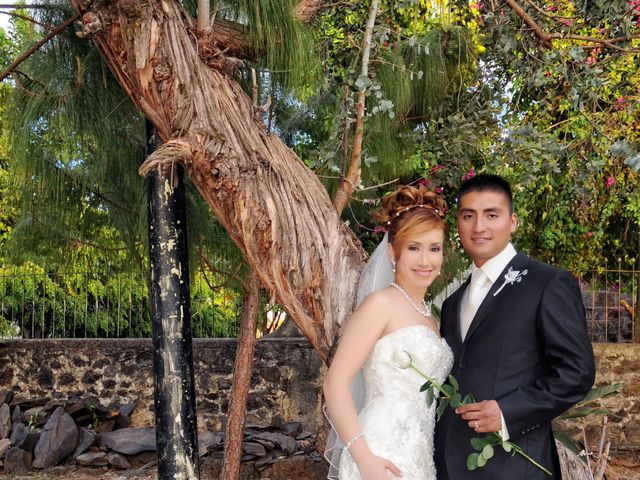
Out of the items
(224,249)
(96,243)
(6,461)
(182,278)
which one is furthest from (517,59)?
(6,461)

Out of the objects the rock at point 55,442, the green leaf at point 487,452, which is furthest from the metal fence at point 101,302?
the green leaf at point 487,452

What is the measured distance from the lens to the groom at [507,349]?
251 centimetres

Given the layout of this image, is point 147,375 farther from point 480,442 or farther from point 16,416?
point 480,442

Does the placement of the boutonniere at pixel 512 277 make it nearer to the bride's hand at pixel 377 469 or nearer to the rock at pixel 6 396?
the bride's hand at pixel 377 469

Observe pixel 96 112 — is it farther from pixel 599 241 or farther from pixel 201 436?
pixel 599 241

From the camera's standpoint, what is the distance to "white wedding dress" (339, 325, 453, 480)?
291 cm

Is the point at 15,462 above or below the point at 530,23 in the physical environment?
below

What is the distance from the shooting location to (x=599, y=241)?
8672 mm

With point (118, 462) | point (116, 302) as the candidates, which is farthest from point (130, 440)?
point (116, 302)

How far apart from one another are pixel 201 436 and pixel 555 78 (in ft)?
15.3

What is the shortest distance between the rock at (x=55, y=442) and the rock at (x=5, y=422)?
0.46 meters

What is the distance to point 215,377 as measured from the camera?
8008 mm

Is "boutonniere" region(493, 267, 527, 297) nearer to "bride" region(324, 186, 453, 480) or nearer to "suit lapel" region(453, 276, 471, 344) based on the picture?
"suit lapel" region(453, 276, 471, 344)

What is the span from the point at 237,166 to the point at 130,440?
Result: 15.7 feet
